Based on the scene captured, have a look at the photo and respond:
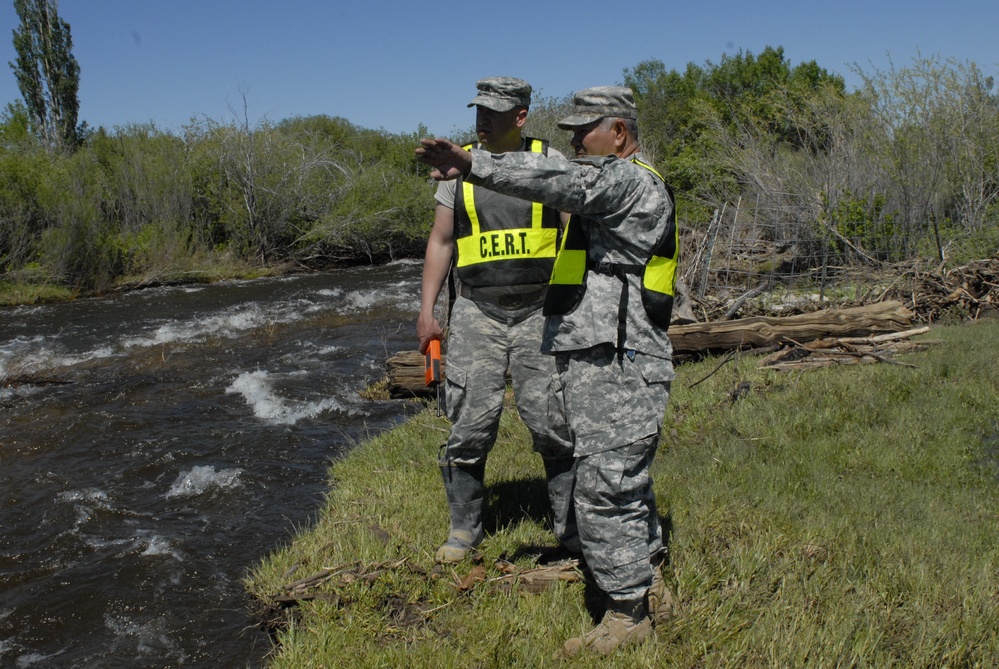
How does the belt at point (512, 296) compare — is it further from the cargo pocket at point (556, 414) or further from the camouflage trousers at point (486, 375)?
the cargo pocket at point (556, 414)

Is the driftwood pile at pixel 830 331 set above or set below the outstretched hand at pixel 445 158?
below

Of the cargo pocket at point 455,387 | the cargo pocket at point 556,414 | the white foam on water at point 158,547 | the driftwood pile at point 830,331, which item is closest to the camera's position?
the cargo pocket at point 556,414

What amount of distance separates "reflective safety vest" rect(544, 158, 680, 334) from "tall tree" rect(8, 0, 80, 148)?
108 feet

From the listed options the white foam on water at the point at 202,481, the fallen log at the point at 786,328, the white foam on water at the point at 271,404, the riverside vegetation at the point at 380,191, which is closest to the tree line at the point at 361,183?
the riverside vegetation at the point at 380,191

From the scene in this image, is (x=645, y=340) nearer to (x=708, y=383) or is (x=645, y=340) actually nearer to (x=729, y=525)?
(x=729, y=525)

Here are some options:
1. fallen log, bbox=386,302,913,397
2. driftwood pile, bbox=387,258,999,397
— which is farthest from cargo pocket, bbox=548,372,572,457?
fallen log, bbox=386,302,913,397

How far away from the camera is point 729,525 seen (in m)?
4.03

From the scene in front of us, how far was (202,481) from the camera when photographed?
633 centimetres

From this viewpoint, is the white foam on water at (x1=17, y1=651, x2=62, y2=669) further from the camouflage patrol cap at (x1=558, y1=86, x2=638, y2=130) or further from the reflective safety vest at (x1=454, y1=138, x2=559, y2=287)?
the camouflage patrol cap at (x1=558, y1=86, x2=638, y2=130)

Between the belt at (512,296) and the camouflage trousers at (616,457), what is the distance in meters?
0.78

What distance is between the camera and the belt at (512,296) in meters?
3.91

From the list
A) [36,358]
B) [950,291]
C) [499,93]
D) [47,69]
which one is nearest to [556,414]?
[499,93]

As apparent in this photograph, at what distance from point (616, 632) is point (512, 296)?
161 cm

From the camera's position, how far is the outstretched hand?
2744mm
